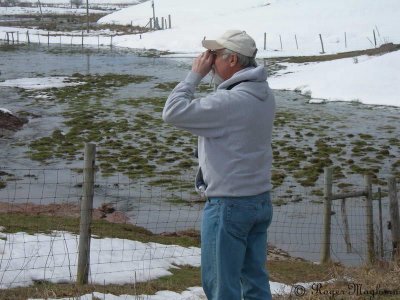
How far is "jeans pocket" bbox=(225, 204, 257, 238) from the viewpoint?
3.82m

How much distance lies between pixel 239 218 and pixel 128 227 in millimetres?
7199

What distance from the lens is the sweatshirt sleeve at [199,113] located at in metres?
3.77

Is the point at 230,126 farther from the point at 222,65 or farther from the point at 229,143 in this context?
the point at 222,65

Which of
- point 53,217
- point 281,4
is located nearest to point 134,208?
point 53,217

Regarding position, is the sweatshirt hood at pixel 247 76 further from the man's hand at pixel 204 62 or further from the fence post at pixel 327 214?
the fence post at pixel 327 214

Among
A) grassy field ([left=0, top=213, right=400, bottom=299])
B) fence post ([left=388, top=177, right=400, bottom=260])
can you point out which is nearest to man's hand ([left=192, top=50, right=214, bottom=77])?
grassy field ([left=0, top=213, right=400, bottom=299])

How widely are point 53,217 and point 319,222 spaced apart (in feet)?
14.6

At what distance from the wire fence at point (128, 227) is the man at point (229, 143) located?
3.02 meters

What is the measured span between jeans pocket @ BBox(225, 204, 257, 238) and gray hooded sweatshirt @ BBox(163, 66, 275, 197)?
74 mm

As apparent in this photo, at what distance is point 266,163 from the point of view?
13.0 ft

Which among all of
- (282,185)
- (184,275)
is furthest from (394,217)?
(282,185)

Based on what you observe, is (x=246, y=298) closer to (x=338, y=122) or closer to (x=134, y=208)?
(x=134, y=208)

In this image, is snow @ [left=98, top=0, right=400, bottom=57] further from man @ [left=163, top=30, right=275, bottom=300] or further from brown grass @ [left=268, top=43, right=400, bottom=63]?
man @ [left=163, top=30, right=275, bottom=300]

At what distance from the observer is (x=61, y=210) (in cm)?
1199
